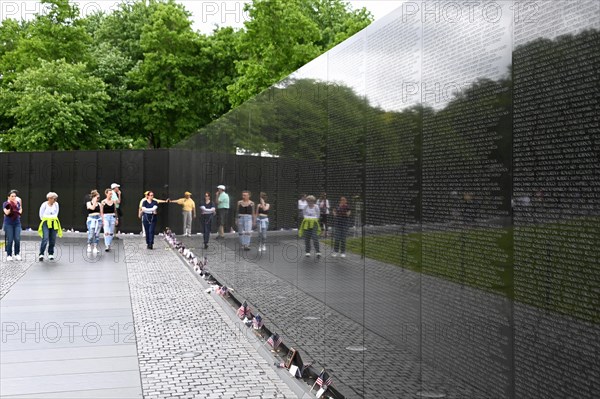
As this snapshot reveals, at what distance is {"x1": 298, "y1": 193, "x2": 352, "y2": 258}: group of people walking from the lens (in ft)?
19.5

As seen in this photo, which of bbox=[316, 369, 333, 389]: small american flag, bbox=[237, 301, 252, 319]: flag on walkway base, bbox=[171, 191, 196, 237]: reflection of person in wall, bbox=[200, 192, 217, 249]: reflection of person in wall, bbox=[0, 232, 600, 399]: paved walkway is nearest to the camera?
bbox=[0, 232, 600, 399]: paved walkway

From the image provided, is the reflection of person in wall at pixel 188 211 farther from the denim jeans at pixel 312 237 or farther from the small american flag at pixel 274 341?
the denim jeans at pixel 312 237

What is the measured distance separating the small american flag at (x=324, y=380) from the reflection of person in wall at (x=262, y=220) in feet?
11.2

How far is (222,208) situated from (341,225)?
7.98 m

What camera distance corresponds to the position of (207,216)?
15289 mm

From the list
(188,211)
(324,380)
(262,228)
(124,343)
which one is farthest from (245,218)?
(188,211)

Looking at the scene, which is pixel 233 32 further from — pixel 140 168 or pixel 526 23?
pixel 526 23

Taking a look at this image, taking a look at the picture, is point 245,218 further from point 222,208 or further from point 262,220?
point 222,208

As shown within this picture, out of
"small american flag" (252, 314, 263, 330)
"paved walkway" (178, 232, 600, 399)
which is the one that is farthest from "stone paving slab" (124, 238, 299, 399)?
"paved walkway" (178, 232, 600, 399)

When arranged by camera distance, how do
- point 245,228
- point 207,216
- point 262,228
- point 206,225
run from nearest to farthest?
point 262,228, point 245,228, point 207,216, point 206,225

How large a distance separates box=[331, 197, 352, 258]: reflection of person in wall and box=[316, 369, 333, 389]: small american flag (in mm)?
1082

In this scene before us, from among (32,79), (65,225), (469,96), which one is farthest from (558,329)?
(32,79)

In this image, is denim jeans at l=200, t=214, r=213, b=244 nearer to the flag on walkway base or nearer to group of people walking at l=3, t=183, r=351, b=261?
group of people walking at l=3, t=183, r=351, b=261

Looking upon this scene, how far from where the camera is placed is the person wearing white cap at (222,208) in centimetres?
1323
